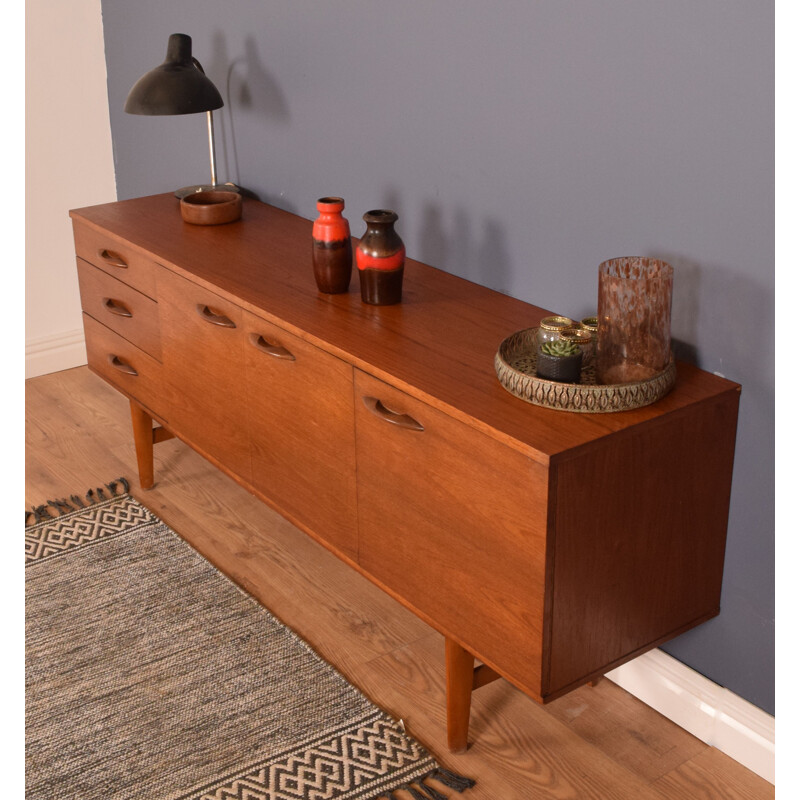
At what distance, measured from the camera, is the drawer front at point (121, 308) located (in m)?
2.67

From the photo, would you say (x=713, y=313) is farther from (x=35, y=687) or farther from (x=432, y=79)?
(x=35, y=687)

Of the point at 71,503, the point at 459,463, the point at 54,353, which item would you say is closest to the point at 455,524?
the point at 459,463

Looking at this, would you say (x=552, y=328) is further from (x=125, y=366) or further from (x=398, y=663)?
(x=125, y=366)

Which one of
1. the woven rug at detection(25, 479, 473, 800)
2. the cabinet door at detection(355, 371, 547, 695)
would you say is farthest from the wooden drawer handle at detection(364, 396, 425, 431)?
the woven rug at detection(25, 479, 473, 800)

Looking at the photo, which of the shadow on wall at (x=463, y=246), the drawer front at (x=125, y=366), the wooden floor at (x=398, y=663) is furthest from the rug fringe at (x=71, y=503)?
the shadow on wall at (x=463, y=246)

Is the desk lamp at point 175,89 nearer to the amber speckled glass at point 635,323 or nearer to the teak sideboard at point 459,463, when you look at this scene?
the teak sideboard at point 459,463

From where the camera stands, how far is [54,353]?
12.5 feet

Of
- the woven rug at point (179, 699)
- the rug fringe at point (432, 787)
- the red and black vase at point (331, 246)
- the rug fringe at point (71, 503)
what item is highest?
the red and black vase at point (331, 246)

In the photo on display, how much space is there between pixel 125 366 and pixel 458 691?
4.67 feet

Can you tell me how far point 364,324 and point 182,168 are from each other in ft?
5.09

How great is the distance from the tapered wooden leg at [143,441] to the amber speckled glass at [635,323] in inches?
60.0
